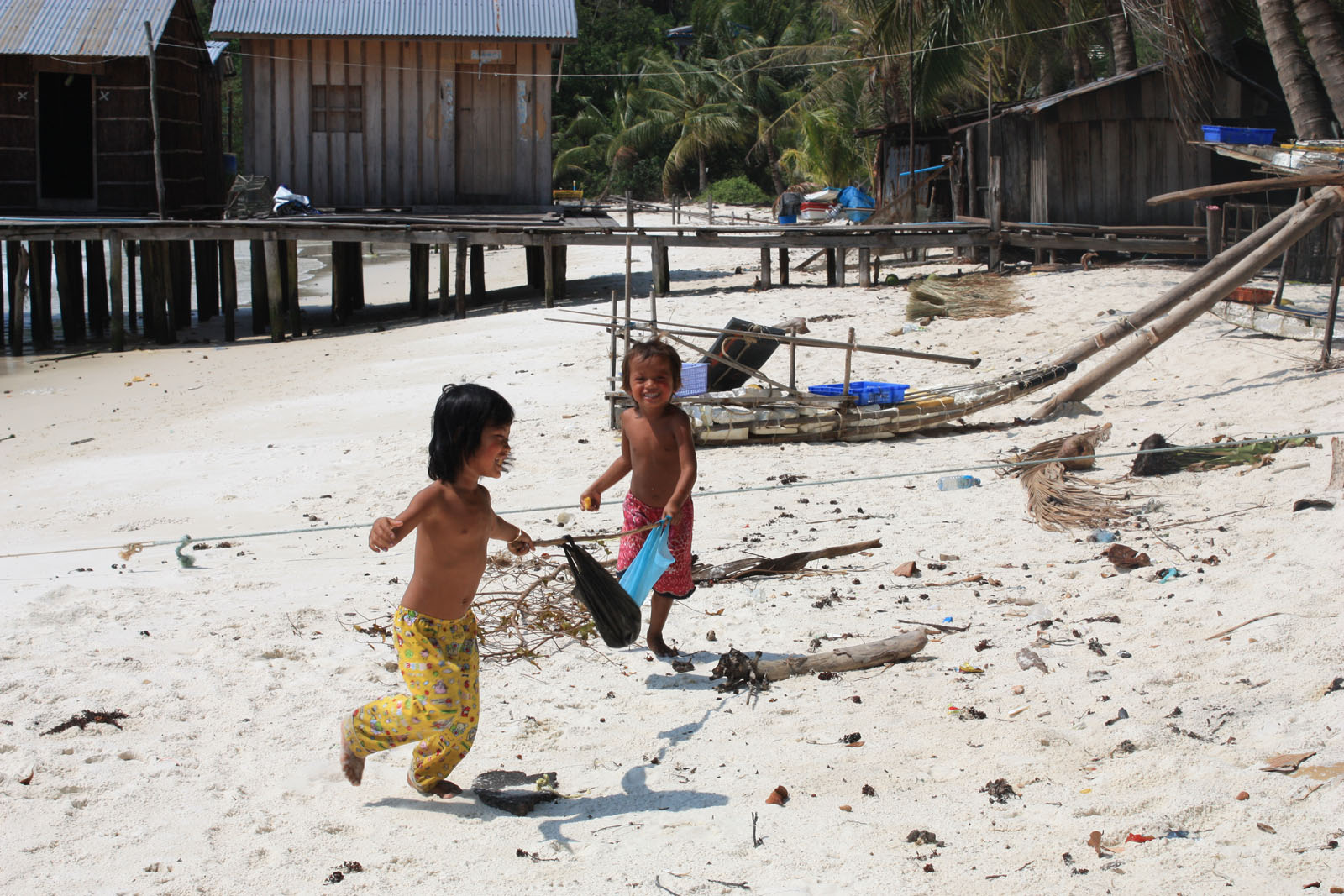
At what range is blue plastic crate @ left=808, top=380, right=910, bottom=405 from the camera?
31.8 ft

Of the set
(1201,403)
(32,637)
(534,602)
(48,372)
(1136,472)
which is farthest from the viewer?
(48,372)

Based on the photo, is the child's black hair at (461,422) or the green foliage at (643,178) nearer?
the child's black hair at (461,422)

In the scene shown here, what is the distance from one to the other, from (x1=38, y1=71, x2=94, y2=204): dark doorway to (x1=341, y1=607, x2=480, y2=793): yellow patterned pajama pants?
2299cm

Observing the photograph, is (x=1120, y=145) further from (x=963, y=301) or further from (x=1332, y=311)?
(x=1332, y=311)

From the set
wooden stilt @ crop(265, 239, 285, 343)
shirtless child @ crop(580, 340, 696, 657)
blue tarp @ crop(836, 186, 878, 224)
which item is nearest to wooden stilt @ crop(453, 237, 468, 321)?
wooden stilt @ crop(265, 239, 285, 343)

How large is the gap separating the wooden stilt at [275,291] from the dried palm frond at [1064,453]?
13.7 m

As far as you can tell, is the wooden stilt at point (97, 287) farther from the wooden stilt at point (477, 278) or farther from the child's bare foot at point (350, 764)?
the child's bare foot at point (350, 764)

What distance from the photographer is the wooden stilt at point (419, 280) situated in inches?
826

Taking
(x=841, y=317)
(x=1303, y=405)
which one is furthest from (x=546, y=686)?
(x=841, y=317)

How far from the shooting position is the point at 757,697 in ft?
15.3

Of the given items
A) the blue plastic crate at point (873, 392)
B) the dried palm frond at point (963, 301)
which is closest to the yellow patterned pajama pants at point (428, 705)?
the blue plastic crate at point (873, 392)

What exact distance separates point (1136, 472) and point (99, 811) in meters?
5.99

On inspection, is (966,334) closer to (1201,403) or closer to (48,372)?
(1201,403)

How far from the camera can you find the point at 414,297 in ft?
69.1
